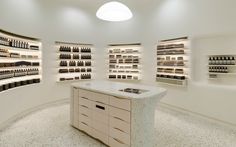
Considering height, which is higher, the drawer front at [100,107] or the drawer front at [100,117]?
the drawer front at [100,107]

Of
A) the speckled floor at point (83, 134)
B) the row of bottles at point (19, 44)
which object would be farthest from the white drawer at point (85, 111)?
the row of bottles at point (19, 44)

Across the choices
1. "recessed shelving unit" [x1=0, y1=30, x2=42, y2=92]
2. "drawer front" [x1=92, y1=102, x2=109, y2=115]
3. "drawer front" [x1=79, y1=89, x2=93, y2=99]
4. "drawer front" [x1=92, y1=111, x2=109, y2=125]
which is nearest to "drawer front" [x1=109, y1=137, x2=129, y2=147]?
"drawer front" [x1=92, y1=111, x2=109, y2=125]

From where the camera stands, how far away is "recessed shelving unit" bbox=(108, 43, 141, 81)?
5906mm

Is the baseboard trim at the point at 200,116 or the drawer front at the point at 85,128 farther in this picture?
the baseboard trim at the point at 200,116

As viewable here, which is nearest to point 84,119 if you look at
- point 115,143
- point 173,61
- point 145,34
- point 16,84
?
point 115,143

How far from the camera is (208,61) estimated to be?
4047 mm

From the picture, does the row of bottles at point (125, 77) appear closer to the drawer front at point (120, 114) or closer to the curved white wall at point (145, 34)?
the curved white wall at point (145, 34)

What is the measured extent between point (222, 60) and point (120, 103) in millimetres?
2909

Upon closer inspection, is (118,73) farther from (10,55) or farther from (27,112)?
(10,55)

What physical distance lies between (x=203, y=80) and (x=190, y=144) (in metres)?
2.04

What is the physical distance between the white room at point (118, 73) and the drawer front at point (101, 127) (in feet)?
0.06

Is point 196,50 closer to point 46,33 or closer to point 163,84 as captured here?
point 163,84

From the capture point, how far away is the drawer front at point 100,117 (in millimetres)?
2702

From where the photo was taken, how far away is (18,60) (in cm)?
414
